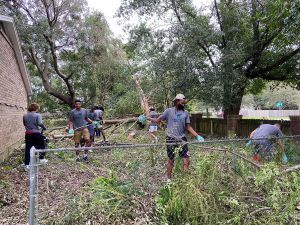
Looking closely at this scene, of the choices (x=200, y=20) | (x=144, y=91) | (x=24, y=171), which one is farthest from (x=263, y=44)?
(x=24, y=171)

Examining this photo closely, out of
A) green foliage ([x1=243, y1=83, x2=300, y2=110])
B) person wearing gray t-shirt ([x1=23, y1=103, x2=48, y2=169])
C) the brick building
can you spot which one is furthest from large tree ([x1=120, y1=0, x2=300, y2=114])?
green foliage ([x1=243, y1=83, x2=300, y2=110])

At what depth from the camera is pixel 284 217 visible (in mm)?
3197

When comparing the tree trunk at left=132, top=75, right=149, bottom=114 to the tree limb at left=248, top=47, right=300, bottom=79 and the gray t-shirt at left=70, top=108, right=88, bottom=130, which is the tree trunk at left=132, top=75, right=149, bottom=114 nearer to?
the tree limb at left=248, top=47, right=300, bottom=79

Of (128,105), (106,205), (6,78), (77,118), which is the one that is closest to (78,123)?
(77,118)

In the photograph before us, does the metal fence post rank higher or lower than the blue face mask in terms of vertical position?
lower

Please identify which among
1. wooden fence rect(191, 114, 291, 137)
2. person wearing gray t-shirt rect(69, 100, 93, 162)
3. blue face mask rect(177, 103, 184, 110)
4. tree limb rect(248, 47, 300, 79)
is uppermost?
tree limb rect(248, 47, 300, 79)

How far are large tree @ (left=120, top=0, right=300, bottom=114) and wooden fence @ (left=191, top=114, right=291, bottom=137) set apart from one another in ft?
3.91

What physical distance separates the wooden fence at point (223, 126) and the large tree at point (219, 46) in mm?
1191

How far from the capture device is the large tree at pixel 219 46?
456 inches

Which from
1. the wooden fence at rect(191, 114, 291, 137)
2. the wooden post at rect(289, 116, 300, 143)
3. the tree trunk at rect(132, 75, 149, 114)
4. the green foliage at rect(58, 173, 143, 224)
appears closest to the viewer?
the green foliage at rect(58, 173, 143, 224)

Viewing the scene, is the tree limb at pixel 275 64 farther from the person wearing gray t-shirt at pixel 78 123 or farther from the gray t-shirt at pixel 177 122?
the gray t-shirt at pixel 177 122

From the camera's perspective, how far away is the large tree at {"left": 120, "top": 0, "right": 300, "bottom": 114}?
11.6 m

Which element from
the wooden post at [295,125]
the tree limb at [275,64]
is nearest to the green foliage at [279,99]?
the tree limb at [275,64]

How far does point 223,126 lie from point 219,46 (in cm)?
404
